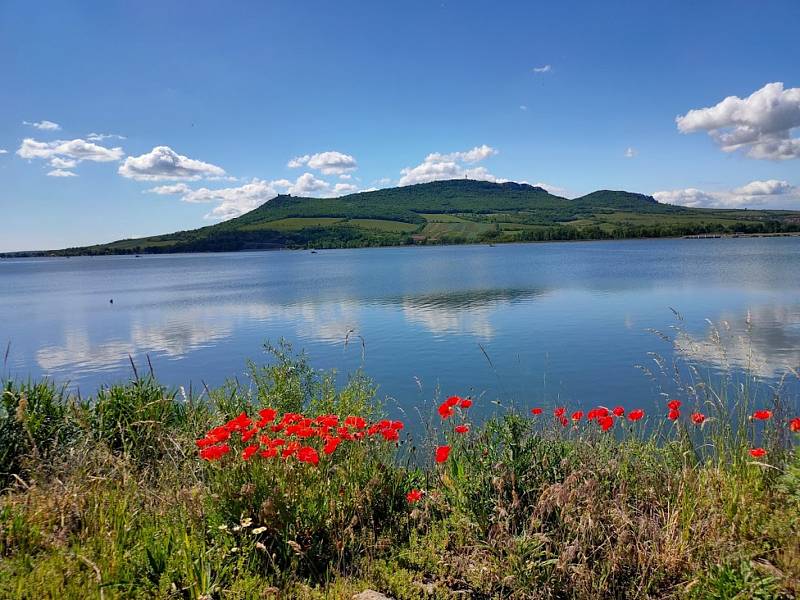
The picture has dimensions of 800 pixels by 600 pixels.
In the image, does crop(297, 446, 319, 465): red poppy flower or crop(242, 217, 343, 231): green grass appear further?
crop(242, 217, 343, 231): green grass

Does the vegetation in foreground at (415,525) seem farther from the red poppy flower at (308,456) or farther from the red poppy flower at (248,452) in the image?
the red poppy flower at (308,456)

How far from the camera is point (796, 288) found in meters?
31.0

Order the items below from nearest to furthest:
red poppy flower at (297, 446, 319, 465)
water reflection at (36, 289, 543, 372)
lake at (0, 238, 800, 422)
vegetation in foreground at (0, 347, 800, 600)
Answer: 1. vegetation in foreground at (0, 347, 800, 600)
2. red poppy flower at (297, 446, 319, 465)
3. lake at (0, 238, 800, 422)
4. water reflection at (36, 289, 543, 372)

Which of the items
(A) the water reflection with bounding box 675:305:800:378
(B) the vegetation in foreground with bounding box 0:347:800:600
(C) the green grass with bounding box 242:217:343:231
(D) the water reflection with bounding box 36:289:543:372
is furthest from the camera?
(C) the green grass with bounding box 242:217:343:231

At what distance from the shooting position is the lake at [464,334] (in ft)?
46.5

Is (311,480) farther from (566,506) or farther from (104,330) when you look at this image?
(104,330)

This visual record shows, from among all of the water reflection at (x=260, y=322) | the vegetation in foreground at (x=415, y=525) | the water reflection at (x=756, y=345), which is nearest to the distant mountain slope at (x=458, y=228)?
the water reflection at (x=260, y=322)

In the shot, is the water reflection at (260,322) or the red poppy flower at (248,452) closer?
the red poppy flower at (248,452)

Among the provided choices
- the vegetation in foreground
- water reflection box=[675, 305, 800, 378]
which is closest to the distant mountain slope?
water reflection box=[675, 305, 800, 378]

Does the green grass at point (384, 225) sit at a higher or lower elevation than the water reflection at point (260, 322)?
higher

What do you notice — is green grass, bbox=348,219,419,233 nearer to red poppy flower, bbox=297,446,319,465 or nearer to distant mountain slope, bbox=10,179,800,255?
distant mountain slope, bbox=10,179,800,255

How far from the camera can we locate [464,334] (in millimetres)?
21875

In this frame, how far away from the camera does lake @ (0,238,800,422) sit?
14.2 m

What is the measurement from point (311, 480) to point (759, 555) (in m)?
3.61
